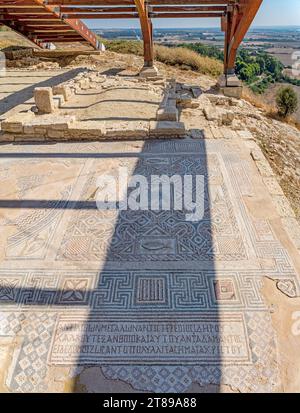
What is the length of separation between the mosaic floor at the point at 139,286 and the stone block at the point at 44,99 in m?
3.15

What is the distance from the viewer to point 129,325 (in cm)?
227

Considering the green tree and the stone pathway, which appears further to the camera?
the green tree

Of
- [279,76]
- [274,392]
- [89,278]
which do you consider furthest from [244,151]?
[279,76]

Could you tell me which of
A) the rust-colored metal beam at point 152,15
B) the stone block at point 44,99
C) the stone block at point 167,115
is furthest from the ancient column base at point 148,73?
the stone block at point 167,115

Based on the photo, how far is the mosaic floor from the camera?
2.01 meters

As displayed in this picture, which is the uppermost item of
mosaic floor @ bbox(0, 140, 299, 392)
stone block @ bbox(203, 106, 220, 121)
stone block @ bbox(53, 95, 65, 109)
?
stone block @ bbox(53, 95, 65, 109)

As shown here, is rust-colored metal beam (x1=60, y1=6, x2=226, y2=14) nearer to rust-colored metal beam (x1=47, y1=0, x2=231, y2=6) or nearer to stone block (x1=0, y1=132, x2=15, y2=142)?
rust-colored metal beam (x1=47, y1=0, x2=231, y2=6)

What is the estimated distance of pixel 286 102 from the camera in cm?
894

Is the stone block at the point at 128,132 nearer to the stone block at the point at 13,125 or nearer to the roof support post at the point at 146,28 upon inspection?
the stone block at the point at 13,125

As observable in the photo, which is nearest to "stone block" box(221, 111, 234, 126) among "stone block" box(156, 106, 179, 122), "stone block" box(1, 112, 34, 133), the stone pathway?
"stone block" box(156, 106, 179, 122)

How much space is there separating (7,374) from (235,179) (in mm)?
3376

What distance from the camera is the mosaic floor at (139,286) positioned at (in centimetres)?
201

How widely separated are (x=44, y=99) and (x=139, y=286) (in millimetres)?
5652

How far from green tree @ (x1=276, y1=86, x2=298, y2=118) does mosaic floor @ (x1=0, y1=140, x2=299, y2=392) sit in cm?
579
